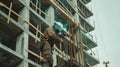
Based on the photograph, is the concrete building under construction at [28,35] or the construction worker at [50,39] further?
the concrete building under construction at [28,35]

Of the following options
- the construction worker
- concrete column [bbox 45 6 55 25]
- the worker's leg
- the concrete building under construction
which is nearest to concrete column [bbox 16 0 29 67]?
the concrete building under construction

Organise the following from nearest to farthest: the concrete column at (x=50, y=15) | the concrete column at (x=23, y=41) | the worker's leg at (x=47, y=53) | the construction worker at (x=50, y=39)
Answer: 1. the worker's leg at (x=47, y=53)
2. the construction worker at (x=50, y=39)
3. the concrete column at (x=23, y=41)
4. the concrete column at (x=50, y=15)

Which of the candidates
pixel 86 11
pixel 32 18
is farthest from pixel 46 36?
pixel 86 11

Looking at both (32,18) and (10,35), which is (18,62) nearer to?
(10,35)

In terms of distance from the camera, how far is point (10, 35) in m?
20.0

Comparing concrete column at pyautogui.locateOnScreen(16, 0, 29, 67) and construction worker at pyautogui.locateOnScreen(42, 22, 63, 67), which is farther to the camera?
concrete column at pyautogui.locateOnScreen(16, 0, 29, 67)

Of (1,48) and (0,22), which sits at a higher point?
(0,22)

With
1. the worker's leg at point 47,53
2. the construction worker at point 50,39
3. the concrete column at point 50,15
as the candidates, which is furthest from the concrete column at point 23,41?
the worker's leg at point 47,53

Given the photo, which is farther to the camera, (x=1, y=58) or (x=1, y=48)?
(x=1, y=58)

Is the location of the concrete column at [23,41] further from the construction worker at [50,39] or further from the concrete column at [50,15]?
the construction worker at [50,39]

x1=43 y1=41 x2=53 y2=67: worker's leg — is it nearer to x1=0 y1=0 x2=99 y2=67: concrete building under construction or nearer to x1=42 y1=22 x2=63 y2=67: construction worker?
x1=42 y1=22 x2=63 y2=67: construction worker

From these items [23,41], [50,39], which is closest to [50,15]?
[23,41]

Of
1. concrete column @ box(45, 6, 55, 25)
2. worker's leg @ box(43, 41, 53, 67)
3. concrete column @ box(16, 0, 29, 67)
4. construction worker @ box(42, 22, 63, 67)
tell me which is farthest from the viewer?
concrete column @ box(45, 6, 55, 25)

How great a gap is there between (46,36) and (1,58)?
7746 millimetres
